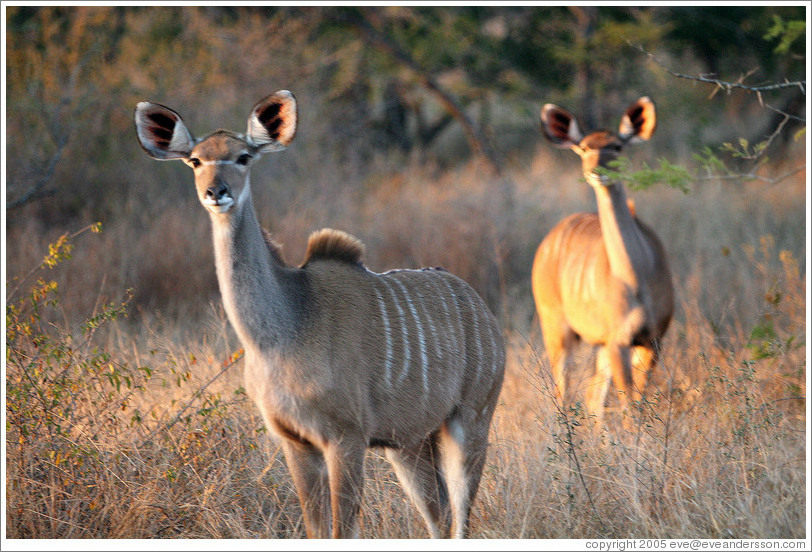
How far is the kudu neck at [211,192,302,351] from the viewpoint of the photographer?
10.2ft

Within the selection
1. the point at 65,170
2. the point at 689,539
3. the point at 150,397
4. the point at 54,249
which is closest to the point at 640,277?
the point at 689,539

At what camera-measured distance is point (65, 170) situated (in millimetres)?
8211

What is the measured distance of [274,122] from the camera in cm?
344

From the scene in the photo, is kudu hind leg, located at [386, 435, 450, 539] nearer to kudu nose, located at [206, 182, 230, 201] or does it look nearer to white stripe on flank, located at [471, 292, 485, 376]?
white stripe on flank, located at [471, 292, 485, 376]

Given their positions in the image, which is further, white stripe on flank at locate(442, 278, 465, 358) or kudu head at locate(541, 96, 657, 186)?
kudu head at locate(541, 96, 657, 186)

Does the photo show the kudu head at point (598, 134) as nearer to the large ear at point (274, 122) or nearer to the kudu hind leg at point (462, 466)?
the kudu hind leg at point (462, 466)

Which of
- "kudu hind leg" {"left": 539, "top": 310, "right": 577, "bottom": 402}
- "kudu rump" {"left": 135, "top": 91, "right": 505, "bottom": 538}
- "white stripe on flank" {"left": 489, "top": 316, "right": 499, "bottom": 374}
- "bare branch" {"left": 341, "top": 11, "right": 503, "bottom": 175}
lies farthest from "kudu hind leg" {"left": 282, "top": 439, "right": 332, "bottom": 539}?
"bare branch" {"left": 341, "top": 11, "right": 503, "bottom": 175}

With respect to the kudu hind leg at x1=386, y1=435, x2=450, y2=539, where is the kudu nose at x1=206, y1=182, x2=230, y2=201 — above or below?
above

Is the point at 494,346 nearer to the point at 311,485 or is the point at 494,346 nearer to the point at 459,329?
the point at 459,329

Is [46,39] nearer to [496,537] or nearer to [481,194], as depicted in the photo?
[481,194]

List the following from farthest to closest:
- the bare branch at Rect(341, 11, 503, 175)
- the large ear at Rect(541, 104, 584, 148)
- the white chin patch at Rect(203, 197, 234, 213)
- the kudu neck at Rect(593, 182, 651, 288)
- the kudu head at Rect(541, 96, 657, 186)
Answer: the bare branch at Rect(341, 11, 503, 175), the large ear at Rect(541, 104, 584, 148), the kudu head at Rect(541, 96, 657, 186), the kudu neck at Rect(593, 182, 651, 288), the white chin patch at Rect(203, 197, 234, 213)

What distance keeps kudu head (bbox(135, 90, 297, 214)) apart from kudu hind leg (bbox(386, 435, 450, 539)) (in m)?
1.21

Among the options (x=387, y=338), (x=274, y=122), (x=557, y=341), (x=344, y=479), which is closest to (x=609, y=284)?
(x=557, y=341)

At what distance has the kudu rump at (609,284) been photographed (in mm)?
5281
